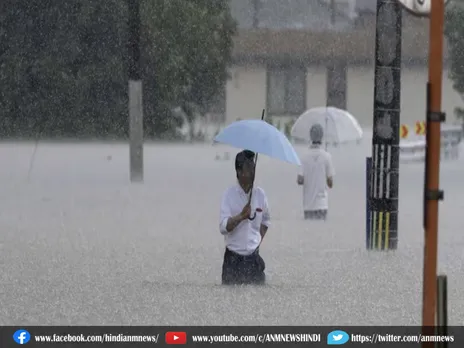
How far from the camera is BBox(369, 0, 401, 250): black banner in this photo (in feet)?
52.0

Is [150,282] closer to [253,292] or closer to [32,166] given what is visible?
[253,292]

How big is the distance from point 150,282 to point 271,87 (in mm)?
42500

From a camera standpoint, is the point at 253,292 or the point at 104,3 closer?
the point at 253,292

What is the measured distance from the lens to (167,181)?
3184 cm

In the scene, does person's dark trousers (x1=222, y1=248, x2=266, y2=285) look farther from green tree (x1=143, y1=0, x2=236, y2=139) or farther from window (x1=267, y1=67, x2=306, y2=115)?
window (x1=267, y1=67, x2=306, y2=115)

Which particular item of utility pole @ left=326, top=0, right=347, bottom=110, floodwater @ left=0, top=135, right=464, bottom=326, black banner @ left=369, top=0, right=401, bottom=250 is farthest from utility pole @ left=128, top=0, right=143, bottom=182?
utility pole @ left=326, top=0, right=347, bottom=110

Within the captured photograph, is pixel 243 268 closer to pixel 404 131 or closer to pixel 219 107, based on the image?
pixel 404 131

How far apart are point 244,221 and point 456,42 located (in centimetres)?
2538

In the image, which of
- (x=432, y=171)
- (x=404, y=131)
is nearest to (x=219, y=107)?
(x=404, y=131)

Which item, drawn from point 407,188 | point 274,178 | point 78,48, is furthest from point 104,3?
point 407,188

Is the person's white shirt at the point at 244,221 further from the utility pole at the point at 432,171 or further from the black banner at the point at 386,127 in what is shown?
the utility pole at the point at 432,171
